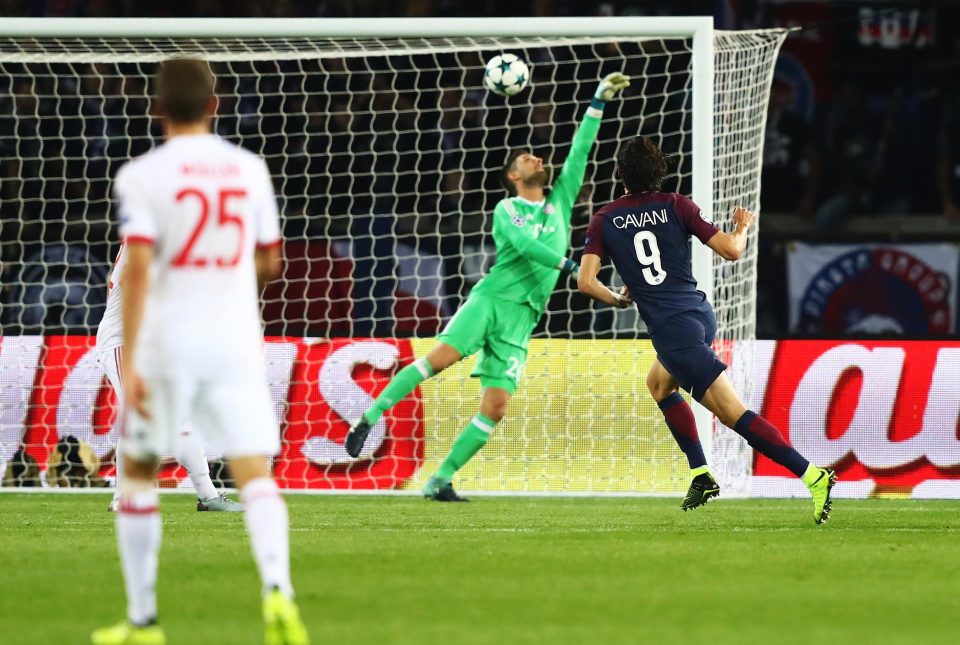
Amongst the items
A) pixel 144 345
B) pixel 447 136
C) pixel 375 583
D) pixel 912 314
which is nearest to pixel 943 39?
pixel 912 314

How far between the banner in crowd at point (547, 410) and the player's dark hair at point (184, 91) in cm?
651

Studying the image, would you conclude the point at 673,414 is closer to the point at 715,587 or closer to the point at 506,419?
the point at 506,419

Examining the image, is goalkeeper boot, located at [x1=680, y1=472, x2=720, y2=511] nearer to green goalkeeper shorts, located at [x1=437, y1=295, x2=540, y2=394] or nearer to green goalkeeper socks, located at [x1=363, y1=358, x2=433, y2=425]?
green goalkeeper shorts, located at [x1=437, y1=295, x2=540, y2=394]

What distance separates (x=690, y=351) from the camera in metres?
8.46

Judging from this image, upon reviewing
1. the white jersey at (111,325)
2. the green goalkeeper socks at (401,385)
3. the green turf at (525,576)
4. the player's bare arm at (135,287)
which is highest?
the player's bare arm at (135,287)

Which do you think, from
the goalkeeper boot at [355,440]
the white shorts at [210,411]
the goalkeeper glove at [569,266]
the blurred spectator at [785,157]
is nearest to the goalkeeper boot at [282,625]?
the white shorts at [210,411]

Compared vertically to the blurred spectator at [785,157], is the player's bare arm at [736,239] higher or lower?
lower

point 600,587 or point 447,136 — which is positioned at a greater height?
point 447,136

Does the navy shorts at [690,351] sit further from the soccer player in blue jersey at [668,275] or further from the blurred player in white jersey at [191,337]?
the blurred player in white jersey at [191,337]

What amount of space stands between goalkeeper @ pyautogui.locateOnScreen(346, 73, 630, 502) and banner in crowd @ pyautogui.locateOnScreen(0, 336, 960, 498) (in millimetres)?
973

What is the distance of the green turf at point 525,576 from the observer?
502 cm

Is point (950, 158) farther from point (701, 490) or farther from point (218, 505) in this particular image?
point (218, 505)

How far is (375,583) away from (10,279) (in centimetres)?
918

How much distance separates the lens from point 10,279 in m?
14.4
